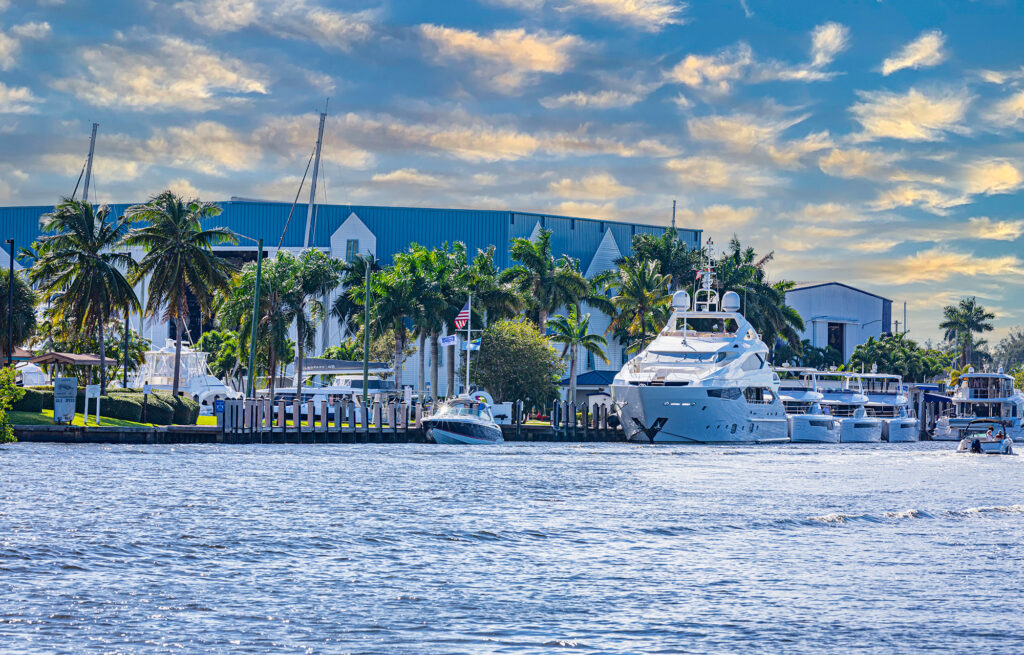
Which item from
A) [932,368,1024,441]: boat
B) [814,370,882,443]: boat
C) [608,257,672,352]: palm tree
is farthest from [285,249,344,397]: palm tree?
[932,368,1024,441]: boat

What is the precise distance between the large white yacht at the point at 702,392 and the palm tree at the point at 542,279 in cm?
2367

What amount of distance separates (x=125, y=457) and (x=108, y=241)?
96.1 ft

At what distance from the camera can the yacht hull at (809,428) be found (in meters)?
88.4

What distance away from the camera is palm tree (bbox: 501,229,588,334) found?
341 feet

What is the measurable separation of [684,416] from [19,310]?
4220 cm

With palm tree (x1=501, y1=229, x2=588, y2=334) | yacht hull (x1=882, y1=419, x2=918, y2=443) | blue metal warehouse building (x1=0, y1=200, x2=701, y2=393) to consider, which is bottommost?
yacht hull (x1=882, y1=419, x2=918, y2=443)

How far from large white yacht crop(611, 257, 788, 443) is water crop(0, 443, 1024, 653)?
96.6ft

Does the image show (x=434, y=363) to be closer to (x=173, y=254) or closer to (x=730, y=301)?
(x=730, y=301)

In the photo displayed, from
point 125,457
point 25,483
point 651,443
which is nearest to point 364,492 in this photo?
point 25,483

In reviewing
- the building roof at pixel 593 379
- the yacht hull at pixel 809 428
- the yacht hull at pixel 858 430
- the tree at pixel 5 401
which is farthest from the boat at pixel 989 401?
the tree at pixel 5 401

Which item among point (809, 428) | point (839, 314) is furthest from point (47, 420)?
point (839, 314)

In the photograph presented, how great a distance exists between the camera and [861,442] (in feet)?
306

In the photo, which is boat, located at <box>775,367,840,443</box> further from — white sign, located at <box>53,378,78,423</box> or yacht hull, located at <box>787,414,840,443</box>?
white sign, located at <box>53,378,78,423</box>

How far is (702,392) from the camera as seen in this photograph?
73812 mm
